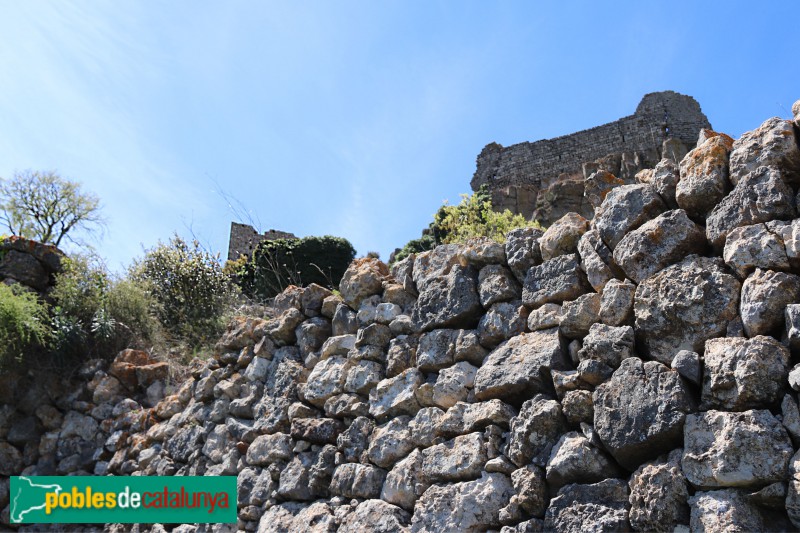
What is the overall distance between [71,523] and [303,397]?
2.72 meters

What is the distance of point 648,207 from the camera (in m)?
2.92

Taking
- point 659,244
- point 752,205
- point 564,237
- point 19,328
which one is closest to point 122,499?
point 19,328

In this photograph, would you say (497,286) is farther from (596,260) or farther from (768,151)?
(768,151)

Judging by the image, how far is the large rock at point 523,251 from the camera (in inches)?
135

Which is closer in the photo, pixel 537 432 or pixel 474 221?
pixel 537 432

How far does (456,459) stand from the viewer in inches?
124

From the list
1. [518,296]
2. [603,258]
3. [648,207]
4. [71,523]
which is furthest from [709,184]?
[71,523]

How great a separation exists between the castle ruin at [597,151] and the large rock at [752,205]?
15.7 metres

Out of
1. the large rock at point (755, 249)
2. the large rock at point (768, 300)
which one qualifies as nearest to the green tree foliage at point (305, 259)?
the large rock at point (755, 249)

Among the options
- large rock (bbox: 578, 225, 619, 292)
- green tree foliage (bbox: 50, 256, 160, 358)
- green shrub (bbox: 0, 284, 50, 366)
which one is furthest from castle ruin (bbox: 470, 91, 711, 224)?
large rock (bbox: 578, 225, 619, 292)

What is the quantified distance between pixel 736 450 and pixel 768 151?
112cm

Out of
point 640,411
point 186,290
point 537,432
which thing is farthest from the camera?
point 186,290

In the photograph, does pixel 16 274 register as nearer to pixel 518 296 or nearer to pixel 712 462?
pixel 518 296

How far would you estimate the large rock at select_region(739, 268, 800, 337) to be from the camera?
92.7 inches
